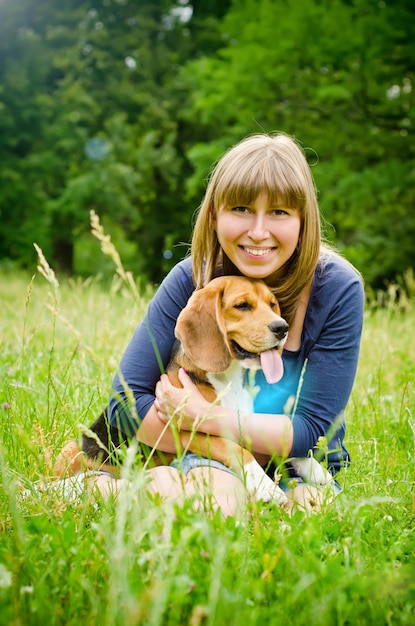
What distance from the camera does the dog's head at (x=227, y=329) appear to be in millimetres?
2711

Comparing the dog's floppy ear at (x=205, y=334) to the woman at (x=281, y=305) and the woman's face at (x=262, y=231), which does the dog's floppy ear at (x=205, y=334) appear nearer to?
the woman at (x=281, y=305)

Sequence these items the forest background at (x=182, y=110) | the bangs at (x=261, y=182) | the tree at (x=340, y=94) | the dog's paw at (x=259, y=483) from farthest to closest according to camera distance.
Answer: the forest background at (x=182, y=110)
the tree at (x=340, y=94)
the bangs at (x=261, y=182)
the dog's paw at (x=259, y=483)

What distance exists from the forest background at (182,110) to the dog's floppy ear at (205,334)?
4963mm

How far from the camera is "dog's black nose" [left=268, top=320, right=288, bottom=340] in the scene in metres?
2.68

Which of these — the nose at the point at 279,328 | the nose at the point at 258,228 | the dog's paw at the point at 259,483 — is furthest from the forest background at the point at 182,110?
the dog's paw at the point at 259,483

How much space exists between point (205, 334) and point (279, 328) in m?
0.32

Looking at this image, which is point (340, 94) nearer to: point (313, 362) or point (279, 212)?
point (279, 212)

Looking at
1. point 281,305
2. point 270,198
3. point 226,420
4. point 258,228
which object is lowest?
point 226,420

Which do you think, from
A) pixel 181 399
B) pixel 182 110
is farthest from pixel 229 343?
pixel 182 110

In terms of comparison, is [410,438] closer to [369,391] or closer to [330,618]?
[369,391]

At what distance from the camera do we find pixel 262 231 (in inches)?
110

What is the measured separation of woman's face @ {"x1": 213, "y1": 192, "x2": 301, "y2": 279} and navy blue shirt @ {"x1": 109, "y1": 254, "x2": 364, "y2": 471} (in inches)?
12.3

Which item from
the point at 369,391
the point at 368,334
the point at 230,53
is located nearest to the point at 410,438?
the point at 369,391

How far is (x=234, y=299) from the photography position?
277 cm
